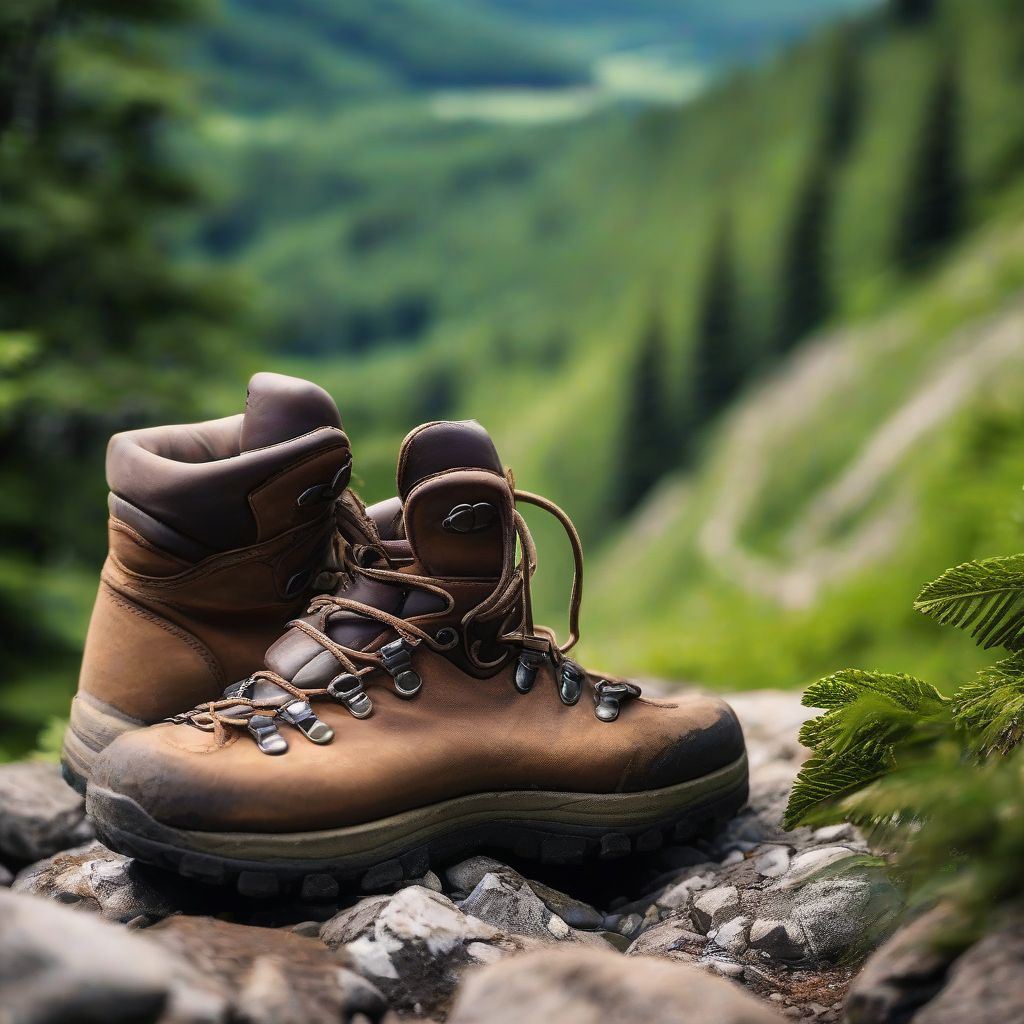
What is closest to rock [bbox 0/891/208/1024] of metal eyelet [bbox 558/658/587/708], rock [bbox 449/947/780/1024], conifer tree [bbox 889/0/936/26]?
rock [bbox 449/947/780/1024]

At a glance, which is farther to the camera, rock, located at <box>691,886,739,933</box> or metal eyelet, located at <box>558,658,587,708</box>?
metal eyelet, located at <box>558,658,587,708</box>

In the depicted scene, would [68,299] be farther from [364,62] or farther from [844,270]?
[364,62]

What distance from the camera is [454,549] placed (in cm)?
268

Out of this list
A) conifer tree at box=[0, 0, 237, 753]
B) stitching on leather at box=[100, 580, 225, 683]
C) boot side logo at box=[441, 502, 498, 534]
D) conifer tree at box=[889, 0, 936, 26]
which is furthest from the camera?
conifer tree at box=[889, 0, 936, 26]

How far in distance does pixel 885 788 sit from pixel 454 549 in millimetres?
1205

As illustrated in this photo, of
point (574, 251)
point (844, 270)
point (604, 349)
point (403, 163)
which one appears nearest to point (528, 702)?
point (844, 270)

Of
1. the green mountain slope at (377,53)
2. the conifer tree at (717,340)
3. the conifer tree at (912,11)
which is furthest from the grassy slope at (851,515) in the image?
the green mountain slope at (377,53)

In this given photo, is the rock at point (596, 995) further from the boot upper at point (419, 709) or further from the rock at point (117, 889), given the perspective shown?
the rock at point (117, 889)

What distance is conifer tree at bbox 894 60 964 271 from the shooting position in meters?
28.0

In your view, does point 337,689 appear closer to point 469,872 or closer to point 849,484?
point 469,872

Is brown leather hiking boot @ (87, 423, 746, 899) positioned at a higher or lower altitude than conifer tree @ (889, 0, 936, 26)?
lower

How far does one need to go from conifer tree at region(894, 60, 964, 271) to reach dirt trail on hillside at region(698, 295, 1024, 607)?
752 cm

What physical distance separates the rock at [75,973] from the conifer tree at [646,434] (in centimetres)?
3279

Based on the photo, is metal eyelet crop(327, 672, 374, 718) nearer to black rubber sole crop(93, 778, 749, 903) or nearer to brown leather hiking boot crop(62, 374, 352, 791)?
black rubber sole crop(93, 778, 749, 903)
